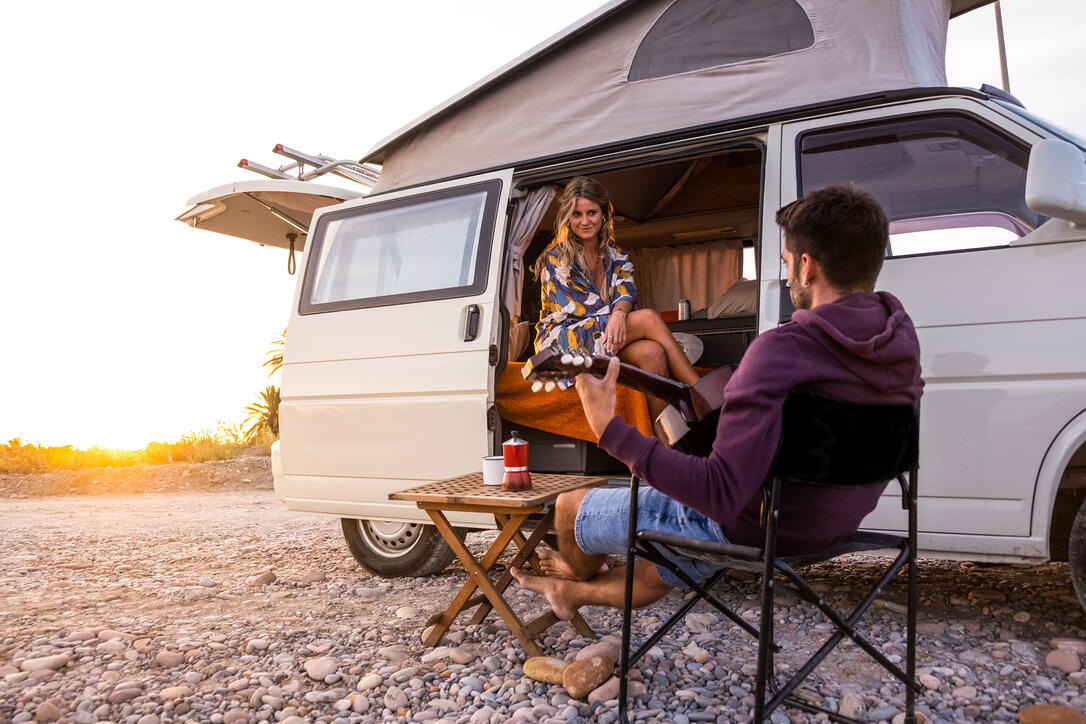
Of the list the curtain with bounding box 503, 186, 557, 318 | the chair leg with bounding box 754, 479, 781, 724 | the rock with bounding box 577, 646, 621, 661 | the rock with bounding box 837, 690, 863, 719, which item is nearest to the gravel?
the rock with bounding box 837, 690, 863, 719

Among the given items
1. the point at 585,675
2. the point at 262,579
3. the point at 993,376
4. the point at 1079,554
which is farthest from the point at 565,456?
the point at 1079,554

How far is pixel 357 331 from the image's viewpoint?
15.1 feet

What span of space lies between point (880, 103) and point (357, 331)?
288 cm

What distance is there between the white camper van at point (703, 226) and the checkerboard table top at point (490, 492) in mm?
497

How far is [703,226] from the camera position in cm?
594

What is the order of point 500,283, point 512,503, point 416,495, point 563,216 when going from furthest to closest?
point 563,216 → point 500,283 → point 416,495 → point 512,503

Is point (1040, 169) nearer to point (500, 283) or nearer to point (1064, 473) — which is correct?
point (1064, 473)

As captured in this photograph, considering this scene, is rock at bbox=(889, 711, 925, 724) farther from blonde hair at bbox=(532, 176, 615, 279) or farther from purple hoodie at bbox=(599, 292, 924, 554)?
blonde hair at bbox=(532, 176, 615, 279)

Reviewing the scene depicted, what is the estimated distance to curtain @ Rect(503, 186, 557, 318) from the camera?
170 inches

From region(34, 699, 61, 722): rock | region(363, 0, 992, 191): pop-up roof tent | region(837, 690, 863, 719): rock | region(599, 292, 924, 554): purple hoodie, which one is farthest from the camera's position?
region(363, 0, 992, 191): pop-up roof tent

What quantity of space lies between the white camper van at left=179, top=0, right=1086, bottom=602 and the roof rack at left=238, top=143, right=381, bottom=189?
0.28 meters

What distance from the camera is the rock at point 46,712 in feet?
8.74

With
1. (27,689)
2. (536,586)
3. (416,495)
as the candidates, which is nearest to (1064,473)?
(536,586)

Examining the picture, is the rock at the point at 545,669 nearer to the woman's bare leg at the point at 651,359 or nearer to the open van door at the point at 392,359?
the open van door at the point at 392,359
